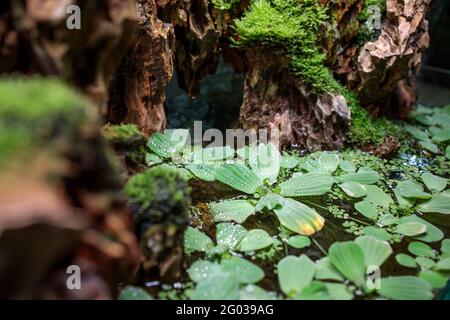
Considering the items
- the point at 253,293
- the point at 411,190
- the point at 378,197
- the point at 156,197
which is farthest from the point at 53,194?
the point at 411,190

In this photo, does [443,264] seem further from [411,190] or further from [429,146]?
[429,146]

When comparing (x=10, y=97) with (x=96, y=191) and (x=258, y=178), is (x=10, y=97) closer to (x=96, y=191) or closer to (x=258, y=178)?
(x=96, y=191)

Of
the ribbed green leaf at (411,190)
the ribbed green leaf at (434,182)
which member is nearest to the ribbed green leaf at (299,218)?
the ribbed green leaf at (411,190)

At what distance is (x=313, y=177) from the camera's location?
9.04 ft

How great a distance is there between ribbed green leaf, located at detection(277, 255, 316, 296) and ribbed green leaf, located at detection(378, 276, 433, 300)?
337 mm

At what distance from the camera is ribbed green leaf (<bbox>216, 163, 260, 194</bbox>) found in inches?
106

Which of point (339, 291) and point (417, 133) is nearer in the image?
point (339, 291)

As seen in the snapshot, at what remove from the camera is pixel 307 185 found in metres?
2.71

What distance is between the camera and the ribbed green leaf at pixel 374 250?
2.06 meters

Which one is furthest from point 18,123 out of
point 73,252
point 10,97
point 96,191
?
point 73,252

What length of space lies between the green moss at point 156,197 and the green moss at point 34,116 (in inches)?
21.7

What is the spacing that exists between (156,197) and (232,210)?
2.68 ft

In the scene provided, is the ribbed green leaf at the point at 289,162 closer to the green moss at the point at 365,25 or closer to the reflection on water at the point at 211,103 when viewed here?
the reflection on water at the point at 211,103

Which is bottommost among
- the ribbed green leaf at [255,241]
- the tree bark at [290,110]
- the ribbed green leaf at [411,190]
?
the ribbed green leaf at [255,241]
